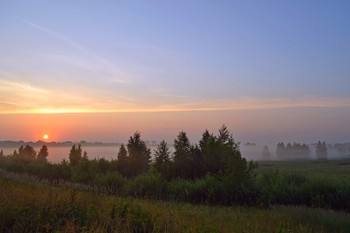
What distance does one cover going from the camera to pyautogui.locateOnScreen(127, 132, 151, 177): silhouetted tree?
35362 millimetres

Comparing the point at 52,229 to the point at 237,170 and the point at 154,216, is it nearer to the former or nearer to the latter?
the point at 154,216

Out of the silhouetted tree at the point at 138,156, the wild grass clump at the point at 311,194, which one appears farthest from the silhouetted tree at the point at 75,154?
the wild grass clump at the point at 311,194

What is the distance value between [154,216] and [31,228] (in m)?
2.96

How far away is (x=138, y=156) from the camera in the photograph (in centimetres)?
3659

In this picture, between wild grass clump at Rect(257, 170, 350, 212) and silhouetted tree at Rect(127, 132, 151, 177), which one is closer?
wild grass clump at Rect(257, 170, 350, 212)

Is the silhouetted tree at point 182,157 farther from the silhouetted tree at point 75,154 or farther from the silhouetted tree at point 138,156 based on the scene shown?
the silhouetted tree at point 75,154

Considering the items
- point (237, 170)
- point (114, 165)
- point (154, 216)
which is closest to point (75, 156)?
point (114, 165)

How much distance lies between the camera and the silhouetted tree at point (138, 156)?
35362 millimetres

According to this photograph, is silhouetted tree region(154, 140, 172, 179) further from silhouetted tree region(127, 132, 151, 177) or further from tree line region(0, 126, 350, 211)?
silhouetted tree region(127, 132, 151, 177)

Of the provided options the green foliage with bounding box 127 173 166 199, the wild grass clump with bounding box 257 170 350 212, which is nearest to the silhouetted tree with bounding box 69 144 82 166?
the green foliage with bounding box 127 173 166 199

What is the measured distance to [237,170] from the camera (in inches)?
795

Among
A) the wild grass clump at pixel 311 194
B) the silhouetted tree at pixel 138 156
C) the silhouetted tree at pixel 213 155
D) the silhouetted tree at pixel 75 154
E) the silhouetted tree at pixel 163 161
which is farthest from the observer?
the silhouetted tree at pixel 75 154

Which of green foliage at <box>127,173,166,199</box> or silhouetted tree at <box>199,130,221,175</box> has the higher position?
silhouetted tree at <box>199,130,221,175</box>

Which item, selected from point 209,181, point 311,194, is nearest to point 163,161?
point 209,181
